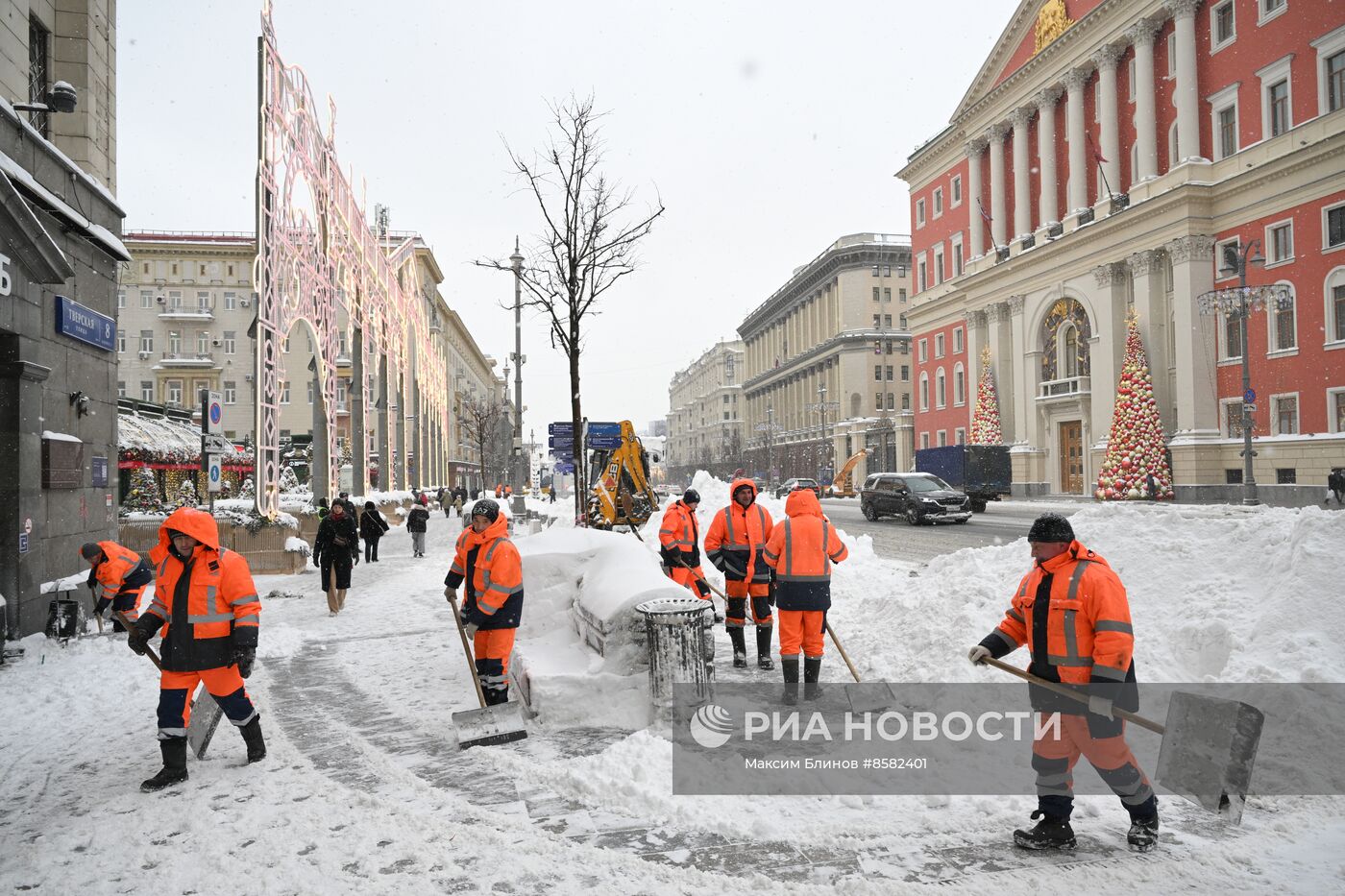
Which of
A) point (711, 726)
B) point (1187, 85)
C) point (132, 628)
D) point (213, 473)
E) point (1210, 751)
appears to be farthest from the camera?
point (1187, 85)

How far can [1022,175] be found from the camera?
140 ft

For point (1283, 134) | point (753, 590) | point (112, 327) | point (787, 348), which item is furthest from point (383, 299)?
point (787, 348)

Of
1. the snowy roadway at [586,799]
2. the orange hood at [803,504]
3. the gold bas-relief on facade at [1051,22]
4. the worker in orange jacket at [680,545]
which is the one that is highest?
the gold bas-relief on facade at [1051,22]

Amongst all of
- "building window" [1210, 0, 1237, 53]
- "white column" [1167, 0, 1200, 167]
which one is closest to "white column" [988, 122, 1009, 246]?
"white column" [1167, 0, 1200, 167]

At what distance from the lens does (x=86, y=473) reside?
1047 centimetres

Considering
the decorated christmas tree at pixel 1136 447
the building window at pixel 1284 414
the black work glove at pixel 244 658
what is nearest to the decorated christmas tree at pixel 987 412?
the decorated christmas tree at pixel 1136 447

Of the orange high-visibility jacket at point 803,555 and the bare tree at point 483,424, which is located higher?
the bare tree at point 483,424

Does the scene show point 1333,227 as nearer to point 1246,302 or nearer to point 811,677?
point 1246,302

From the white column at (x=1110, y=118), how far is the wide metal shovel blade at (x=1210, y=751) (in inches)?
1527

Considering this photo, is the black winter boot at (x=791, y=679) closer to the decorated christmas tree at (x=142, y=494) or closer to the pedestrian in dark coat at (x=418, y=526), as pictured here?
the pedestrian in dark coat at (x=418, y=526)

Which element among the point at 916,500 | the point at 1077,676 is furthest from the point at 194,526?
the point at 916,500

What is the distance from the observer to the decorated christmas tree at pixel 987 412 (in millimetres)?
42969

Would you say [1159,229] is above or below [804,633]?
above

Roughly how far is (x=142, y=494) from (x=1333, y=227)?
36.7m
